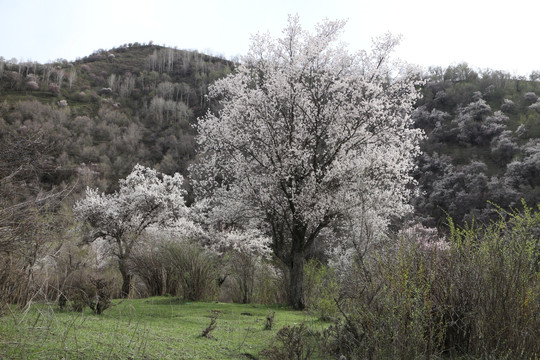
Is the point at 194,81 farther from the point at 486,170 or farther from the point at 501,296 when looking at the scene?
the point at 501,296

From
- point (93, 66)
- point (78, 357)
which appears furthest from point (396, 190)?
point (93, 66)

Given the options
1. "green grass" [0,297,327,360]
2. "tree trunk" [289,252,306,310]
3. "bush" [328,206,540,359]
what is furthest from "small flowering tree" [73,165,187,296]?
"bush" [328,206,540,359]

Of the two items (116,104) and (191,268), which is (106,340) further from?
(116,104)

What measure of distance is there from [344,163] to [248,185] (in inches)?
129

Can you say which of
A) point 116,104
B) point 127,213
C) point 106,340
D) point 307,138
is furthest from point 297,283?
point 116,104

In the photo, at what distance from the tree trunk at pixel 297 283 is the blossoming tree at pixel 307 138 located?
0.11ft

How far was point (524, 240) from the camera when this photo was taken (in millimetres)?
4453

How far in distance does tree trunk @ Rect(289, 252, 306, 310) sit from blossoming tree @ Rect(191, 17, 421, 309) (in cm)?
3

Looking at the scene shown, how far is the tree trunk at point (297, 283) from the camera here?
39.3ft

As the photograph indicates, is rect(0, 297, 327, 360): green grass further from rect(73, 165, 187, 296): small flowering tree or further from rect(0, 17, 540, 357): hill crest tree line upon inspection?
rect(73, 165, 187, 296): small flowering tree

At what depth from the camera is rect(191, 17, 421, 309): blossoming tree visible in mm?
11859

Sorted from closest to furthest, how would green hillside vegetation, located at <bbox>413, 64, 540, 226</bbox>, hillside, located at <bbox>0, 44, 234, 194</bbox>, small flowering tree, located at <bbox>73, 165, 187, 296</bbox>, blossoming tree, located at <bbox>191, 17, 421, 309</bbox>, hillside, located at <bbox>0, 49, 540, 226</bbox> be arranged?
blossoming tree, located at <bbox>191, 17, 421, 309</bbox>, small flowering tree, located at <bbox>73, 165, 187, 296</bbox>, green hillside vegetation, located at <bbox>413, 64, 540, 226</bbox>, hillside, located at <bbox>0, 49, 540, 226</bbox>, hillside, located at <bbox>0, 44, 234, 194</bbox>

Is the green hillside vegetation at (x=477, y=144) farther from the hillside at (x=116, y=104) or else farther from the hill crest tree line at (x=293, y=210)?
the hillside at (x=116, y=104)

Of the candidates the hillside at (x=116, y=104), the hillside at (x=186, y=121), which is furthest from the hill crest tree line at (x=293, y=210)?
the hillside at (x=116, y=104)
